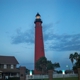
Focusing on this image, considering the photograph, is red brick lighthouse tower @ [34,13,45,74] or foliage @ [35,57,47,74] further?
red brick lighthouse tower @ [34,13,45,74]

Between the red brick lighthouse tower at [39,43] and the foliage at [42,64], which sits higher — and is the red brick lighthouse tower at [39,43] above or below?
above

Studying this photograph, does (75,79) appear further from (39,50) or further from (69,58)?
(69,58)

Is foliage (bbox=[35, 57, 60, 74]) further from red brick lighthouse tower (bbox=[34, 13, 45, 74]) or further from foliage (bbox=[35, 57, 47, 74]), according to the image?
red brick lighthouse tower (bbox=[34, 13, 45, 74])

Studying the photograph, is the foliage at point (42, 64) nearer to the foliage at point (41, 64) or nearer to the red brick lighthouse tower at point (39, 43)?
the foliage at point (41, 64)

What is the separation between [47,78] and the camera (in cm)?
3306

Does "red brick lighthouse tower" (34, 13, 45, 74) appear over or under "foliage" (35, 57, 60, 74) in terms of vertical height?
over

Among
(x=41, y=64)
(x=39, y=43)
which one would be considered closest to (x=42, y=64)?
(x=41, y=64)

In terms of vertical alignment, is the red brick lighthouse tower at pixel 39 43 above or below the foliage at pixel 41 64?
above

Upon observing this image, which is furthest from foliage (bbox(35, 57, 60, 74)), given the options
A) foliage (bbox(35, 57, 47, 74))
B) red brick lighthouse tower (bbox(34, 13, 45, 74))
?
red brick lighthouse tower (bbox(34, 13, 45, 74))

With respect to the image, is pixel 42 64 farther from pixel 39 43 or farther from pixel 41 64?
pixel 39 43

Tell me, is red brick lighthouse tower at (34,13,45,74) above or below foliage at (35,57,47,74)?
above

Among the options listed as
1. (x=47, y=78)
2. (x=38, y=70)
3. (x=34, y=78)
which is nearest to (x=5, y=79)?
(x=34, y=78)

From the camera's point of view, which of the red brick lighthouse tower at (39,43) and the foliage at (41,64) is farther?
the red brick lighthouse tower at (39,43)

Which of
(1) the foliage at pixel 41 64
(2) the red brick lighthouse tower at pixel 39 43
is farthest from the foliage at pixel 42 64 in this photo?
(2) the red brick lighthouse tower at pixel 39 43
